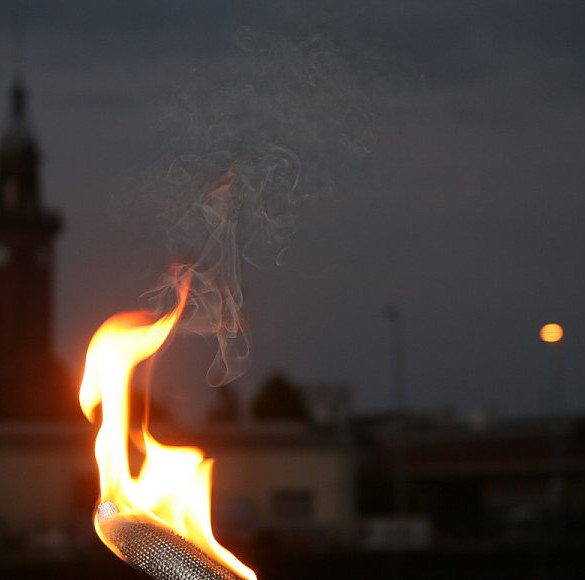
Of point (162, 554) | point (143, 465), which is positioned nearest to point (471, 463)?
point (143, 465)

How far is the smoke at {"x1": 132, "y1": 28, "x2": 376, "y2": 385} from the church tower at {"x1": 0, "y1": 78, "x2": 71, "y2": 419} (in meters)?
58.0

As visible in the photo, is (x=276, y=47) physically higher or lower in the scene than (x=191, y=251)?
higher

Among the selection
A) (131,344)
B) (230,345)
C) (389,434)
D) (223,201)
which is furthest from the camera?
(389,434)

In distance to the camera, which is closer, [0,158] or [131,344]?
[131,344]

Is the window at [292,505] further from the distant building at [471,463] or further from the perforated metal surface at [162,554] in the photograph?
the perforated metal surface at [162,554]

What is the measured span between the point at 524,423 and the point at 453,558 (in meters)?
29.0

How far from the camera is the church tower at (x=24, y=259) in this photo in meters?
66.0

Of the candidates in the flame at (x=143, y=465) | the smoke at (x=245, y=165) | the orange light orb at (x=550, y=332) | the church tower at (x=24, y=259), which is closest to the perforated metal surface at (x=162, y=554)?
the flame at (x=143, y=465)

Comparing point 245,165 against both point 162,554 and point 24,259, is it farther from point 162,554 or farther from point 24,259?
point 24,259

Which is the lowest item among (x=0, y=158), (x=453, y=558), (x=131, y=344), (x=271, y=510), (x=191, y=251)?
(x=131, y=344)

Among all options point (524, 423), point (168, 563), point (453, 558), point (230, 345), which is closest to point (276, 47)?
point (230, 345)

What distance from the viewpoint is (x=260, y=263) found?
5578 mm

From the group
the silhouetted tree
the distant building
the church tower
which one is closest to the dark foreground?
the distant building

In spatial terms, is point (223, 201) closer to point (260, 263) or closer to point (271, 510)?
point (260, 263)
